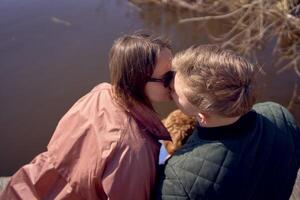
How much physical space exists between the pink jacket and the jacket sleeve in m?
0.04

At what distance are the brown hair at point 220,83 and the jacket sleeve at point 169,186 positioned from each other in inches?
8.1

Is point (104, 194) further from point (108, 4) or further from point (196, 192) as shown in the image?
point (108, 4)

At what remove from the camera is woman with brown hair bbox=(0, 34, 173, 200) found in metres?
1.29

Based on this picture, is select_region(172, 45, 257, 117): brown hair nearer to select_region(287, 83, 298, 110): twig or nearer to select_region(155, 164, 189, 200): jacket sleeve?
select_region(155, 164, 189, 200): jacket sleeve

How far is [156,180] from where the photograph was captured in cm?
133

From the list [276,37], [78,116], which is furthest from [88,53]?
[78,116]

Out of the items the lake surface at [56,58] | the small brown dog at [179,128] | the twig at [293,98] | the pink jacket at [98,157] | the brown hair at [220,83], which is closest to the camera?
the brown hair at [220,83]

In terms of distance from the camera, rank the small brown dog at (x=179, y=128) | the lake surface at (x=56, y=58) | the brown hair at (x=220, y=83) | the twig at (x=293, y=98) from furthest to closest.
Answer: the twig at (x=293, y=98), the lake surface at (x=56, y=58), the small brown dog at (x=179, y=128), the brown hair at (x=220, y=83)

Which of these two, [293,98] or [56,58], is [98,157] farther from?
[56,58]

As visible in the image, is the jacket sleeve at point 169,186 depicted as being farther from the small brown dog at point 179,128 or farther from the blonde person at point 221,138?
the small brown dog at point 179,128

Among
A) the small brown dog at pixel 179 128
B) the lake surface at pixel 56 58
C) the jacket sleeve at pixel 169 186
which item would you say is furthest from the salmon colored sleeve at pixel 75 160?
the lake surface at pixel 56 58

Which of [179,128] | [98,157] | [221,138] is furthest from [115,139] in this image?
[179,128]

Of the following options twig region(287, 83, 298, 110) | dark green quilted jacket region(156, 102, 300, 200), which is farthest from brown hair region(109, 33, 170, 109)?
twig region(287, 83, 298, 110)

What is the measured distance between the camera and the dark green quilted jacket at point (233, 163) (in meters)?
1.21
